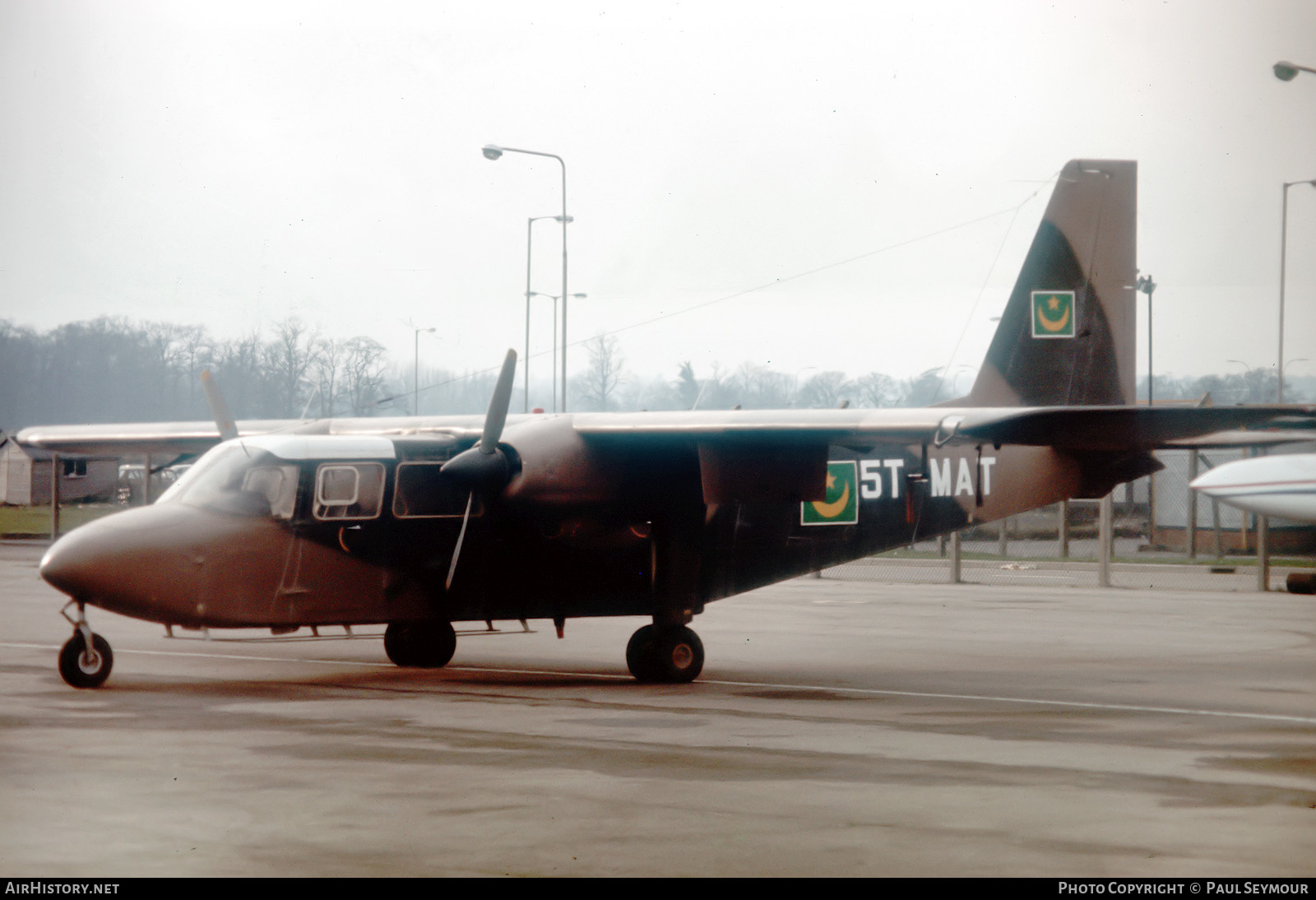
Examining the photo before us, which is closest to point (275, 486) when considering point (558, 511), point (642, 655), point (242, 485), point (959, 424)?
point (242, 485)

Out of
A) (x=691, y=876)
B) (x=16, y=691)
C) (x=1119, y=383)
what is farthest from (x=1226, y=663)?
(x=16, y=691)

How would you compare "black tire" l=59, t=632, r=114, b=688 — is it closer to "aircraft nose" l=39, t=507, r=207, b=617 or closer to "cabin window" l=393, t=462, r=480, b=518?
"aircraft nose" l=39, t=507, r=207, b=617

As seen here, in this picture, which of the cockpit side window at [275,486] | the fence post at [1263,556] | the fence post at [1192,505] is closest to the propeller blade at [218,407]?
the cockpit side window at [275,486]

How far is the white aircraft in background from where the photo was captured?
27.3m

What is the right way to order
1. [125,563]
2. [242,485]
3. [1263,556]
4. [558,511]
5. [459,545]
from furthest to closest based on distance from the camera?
[1263,556] → [558,511] → [459,545] → [242,485] → [125,563]

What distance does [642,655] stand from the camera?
13.4 m

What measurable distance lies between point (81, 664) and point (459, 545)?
3.67 meters

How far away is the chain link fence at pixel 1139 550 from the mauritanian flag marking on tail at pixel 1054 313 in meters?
8.14

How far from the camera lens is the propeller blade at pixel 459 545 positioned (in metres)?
13.0

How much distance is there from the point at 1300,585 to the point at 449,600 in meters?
18.3

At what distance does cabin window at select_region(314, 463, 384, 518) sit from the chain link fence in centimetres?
1609

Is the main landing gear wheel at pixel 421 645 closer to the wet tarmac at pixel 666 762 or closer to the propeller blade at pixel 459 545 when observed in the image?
the wet tarmac at pixel 666 762

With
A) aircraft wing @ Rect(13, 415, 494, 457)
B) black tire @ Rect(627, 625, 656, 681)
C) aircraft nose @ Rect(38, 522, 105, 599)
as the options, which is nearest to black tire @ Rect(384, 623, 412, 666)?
aircraft wing @ Rect(13, 415, 494, 457)

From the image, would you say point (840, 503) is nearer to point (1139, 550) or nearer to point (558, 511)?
point (558, 511)
